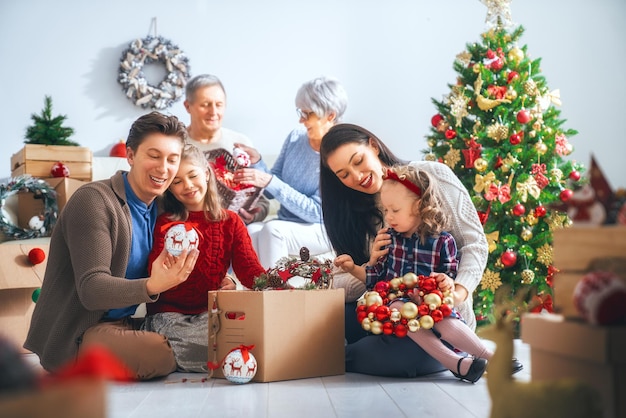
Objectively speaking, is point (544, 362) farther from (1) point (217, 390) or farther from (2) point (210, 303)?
(2) point (210, 303)

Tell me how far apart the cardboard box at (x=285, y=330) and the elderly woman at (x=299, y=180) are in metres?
1.04

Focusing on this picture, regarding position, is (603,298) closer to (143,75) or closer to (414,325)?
(414,325)

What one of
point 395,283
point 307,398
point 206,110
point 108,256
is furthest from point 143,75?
point 307,398

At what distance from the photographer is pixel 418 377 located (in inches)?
89.5

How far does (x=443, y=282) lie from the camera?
6.97 ft

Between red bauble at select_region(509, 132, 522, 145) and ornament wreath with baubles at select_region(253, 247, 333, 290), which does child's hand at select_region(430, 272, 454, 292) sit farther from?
red bauble at select_region(509, 132, 522, 145)

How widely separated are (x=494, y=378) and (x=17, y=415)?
0.73 metres

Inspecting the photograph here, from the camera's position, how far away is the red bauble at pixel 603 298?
0.96 m

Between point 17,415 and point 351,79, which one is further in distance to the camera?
point 351,79

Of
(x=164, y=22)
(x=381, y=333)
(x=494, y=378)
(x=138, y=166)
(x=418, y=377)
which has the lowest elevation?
(x=418, y=377)

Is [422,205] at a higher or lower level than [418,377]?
higher

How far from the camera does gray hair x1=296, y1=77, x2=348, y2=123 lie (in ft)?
11.6

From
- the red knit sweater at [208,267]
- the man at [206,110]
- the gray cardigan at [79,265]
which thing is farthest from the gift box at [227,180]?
the gray cardigan at [79,265]

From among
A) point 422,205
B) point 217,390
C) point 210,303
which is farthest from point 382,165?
point 217,390
